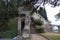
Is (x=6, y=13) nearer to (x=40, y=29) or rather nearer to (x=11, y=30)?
(x=11, y=30)

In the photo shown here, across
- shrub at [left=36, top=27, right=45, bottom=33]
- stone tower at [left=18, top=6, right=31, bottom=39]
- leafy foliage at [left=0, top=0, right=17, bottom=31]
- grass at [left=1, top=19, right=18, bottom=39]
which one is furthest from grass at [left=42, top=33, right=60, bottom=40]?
leafy foliage at [left=0, top=0, right=17, bottom=31]

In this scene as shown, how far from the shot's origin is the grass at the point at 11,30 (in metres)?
3.84

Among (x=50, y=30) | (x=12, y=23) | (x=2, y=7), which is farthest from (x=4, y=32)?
(x=50, y=30)

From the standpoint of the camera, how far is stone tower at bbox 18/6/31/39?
3.83m

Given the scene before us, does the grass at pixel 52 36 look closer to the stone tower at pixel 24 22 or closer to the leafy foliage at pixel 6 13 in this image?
the stone tower at pixel 24 22

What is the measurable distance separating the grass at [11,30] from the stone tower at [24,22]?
0.08m

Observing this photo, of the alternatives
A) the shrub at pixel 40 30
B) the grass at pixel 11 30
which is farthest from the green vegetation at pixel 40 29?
the grass at pixel 11 30

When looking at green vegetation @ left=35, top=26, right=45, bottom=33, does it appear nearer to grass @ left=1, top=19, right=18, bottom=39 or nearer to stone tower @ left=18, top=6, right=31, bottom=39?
stone tower @ left=18, top=6, right=31, bottom=39

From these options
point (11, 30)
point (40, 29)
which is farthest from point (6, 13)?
point (40, 29)

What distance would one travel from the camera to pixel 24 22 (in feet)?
12.7

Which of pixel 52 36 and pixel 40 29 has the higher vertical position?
pixel 40 29

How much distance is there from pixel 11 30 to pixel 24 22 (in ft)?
1.01

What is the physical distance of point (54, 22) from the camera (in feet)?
12.4

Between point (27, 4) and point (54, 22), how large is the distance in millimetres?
640
